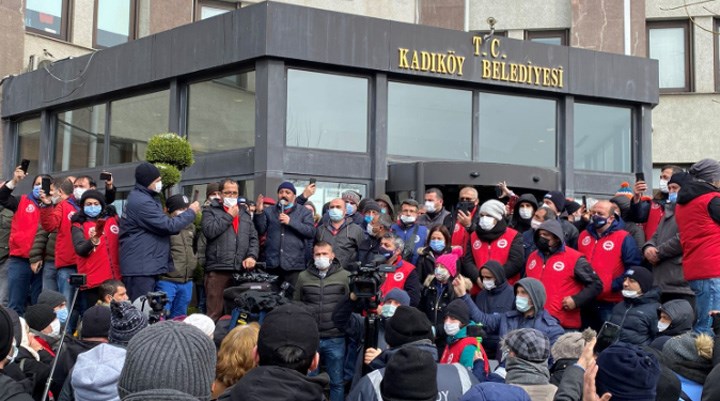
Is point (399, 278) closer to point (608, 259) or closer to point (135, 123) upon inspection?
point (608, 259)

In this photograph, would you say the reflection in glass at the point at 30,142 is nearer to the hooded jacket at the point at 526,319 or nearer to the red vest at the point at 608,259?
the red vest at the point at 608,259

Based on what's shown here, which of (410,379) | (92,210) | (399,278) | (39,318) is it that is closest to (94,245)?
(92,210)

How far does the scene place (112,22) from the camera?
19984 millimetres

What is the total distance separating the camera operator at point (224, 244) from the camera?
1022cm

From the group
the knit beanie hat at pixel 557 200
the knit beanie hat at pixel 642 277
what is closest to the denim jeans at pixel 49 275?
the knit beanie hat at pixel 557 200

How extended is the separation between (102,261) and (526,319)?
4696 millimetres

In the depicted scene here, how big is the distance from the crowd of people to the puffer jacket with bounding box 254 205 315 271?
0.02 meters

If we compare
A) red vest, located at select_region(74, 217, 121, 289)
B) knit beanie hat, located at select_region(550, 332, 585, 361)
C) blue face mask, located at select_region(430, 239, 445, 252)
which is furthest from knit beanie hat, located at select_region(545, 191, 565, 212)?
red vest, located at select_region(74, 217, 121, 289)

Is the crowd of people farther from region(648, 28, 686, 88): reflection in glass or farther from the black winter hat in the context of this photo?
region(648, 28, 686, 88): reflection in glass

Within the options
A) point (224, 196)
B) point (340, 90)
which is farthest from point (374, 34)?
point (224, 196)

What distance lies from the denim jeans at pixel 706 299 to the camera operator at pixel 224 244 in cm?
463

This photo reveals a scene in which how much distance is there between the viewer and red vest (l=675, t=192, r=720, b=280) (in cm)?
829

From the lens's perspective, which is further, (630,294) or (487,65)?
(487,65)

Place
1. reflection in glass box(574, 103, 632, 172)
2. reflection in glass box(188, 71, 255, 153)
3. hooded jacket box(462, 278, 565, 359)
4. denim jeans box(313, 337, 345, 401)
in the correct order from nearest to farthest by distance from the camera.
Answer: hooded jacket box(462, 278, 565, 359) < denim jeans box(313, 337, 345, 401) < reflection in glass box(188, 71, 255, 153) < reflection in glass box(574, 103, 632, 172)
